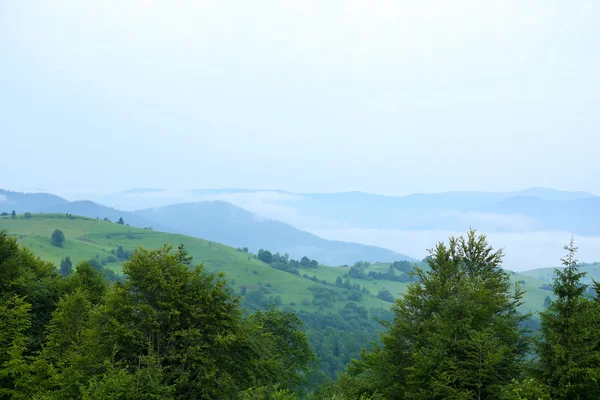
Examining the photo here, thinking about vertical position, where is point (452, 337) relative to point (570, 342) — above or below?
below

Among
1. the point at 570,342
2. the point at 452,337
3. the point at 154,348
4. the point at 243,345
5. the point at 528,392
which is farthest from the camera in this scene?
the point at 243,345

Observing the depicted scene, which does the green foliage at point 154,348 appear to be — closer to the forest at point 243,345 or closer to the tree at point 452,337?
the forest at point 243,345

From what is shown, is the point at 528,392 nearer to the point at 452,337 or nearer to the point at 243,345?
the point at 452,337

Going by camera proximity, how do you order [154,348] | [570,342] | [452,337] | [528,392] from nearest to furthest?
[528,392], [570,342], [452,337], [154,348]

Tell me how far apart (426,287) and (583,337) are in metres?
11.5

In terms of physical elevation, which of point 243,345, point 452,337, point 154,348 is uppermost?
point 452,337

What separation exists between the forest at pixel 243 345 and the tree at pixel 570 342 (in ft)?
0.19

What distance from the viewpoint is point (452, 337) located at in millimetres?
27359

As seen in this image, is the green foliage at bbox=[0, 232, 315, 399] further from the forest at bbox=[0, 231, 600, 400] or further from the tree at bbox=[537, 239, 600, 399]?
the tree at bbox=[537, 239, 600, 399]

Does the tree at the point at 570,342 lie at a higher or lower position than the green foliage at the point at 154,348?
higher

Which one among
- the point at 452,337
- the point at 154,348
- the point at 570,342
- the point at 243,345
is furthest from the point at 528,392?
the point at 154,348

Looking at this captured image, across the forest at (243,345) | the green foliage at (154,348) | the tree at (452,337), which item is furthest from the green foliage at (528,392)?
the green foliage at (154,348)

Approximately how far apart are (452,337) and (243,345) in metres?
12.9

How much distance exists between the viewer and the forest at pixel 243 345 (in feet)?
78.9
